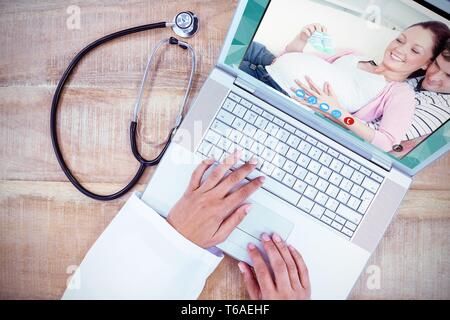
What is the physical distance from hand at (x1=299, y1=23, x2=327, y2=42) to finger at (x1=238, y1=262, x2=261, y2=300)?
44 cm

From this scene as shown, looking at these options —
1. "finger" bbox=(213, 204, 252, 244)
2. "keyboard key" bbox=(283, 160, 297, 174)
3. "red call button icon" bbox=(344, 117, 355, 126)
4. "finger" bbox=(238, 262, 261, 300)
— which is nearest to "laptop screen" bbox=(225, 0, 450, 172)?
"red call button icon" bbox=(344, 117, 355, 126)

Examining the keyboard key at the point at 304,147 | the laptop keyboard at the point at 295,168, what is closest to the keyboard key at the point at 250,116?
the laptop keyboard at the point at 295,168

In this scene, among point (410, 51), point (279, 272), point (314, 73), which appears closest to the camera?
point (410, 51)

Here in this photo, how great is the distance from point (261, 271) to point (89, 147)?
1.46 ft

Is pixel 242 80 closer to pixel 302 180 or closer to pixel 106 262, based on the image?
pixel 302 180

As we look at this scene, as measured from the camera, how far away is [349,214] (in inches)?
26.0

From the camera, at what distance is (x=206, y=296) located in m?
0.71

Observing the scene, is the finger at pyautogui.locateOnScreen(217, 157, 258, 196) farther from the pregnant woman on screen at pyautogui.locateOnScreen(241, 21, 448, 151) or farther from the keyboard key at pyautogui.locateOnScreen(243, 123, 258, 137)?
the pregnant woman on screen at pyautogui.locateOnScreen(241, 21, 448, 151)

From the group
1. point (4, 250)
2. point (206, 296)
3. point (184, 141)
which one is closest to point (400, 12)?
point (184, 141)

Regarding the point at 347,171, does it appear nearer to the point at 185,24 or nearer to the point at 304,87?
the point at 304,87

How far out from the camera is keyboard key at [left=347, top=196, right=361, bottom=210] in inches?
26.0

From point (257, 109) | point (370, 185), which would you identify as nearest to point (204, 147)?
point (257, 109)
